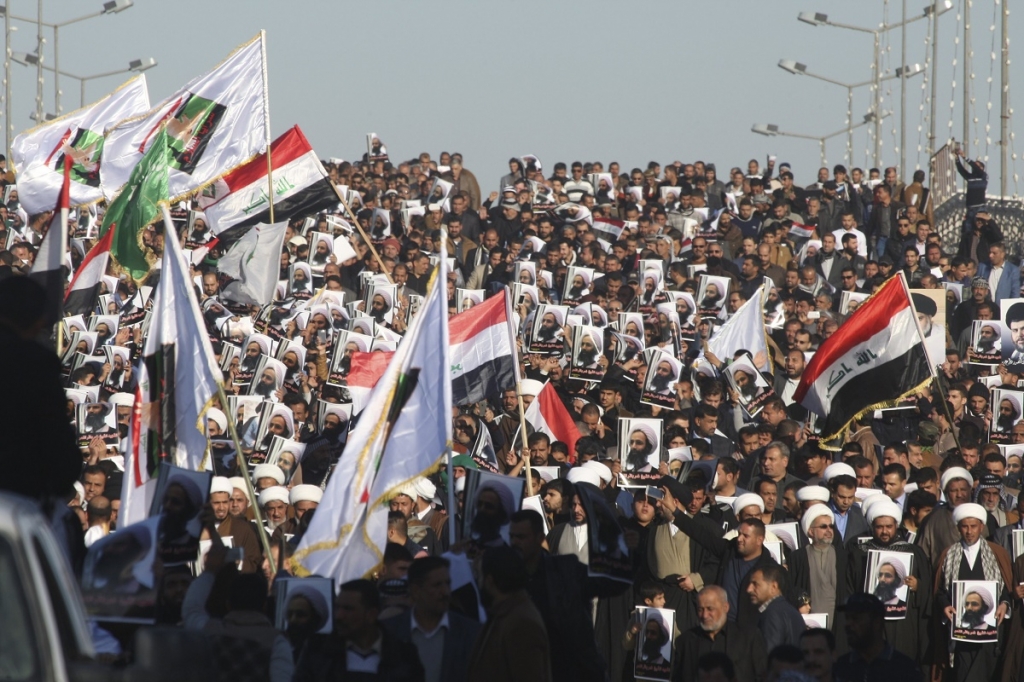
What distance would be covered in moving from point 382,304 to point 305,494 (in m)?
8.23

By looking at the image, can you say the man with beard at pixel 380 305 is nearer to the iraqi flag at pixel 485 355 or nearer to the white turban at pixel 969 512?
the iraqi flag at pixel 485 355

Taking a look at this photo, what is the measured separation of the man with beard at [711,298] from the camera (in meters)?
19.7

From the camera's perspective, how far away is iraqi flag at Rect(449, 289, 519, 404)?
13789mm

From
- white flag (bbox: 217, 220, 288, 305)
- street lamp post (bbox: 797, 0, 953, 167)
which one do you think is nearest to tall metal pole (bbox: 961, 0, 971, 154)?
street lamp post (bbox: 797, 0, 953, 167)

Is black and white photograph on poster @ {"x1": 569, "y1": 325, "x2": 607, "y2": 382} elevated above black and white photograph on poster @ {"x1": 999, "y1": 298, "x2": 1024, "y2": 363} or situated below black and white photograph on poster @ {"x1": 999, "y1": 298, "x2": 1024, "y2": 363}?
below

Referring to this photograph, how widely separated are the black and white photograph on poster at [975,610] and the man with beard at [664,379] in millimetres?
5556

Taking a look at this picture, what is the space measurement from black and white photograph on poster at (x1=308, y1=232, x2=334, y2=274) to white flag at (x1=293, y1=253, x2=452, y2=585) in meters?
12.3

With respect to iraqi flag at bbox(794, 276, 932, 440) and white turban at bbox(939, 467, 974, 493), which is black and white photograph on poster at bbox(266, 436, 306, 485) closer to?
iraqi flag at bbox(794, 276, 932, 440)

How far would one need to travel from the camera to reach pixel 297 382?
1780cm

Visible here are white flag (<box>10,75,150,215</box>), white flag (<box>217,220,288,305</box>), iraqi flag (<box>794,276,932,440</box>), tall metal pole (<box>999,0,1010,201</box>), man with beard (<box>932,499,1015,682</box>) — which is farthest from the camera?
tall metal pole (<box>999,0,1010,201</box>)

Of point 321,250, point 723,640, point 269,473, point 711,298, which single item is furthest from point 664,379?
point 321,250

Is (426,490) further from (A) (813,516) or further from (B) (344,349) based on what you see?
(B) (344,349)

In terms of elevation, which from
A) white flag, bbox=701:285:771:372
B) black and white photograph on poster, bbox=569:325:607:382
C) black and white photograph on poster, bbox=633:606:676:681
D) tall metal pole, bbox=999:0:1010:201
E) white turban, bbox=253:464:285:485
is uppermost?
tall metal pole, bbox=999:0:1010:201

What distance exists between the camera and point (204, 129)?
54.3 ft
